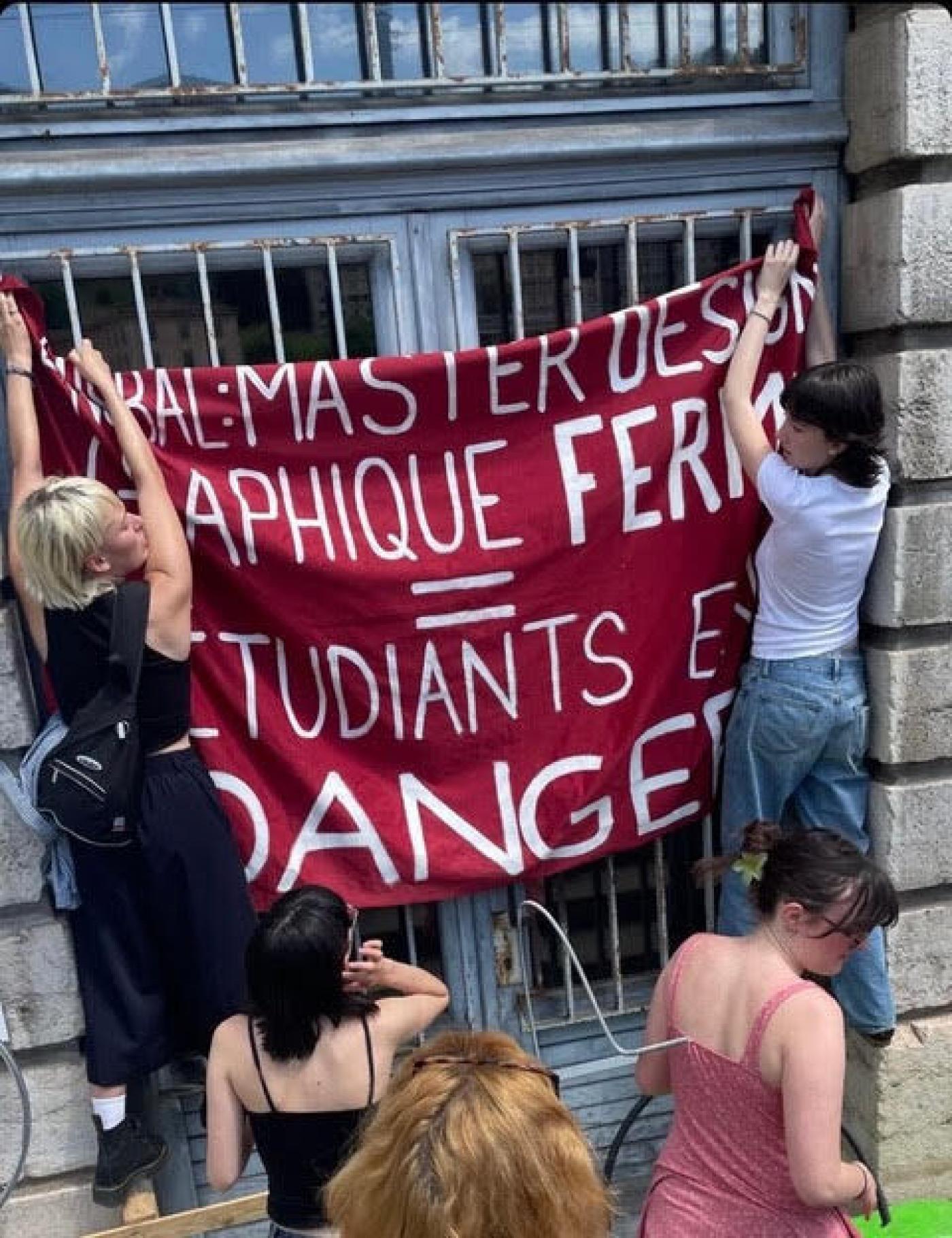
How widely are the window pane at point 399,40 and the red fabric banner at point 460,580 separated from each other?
2.62ft

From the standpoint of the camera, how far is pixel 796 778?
10.4ft

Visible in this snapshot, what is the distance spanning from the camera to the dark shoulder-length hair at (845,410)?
110 inches

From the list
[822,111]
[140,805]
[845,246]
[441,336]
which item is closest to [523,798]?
Answer: [140,805]

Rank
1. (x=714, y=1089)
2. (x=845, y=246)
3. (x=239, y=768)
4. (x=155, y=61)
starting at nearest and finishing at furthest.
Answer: (x=714, y=1089) < (x=155, y=61) < (x=239, y=768) < (x=845, y=246)

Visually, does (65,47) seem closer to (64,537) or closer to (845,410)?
(64,537)

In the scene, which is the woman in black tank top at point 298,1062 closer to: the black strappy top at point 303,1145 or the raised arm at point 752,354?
the black strappy top at point 303,1145

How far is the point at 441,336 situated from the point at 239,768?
1358 millimetres

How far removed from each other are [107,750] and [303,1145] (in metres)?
1.03

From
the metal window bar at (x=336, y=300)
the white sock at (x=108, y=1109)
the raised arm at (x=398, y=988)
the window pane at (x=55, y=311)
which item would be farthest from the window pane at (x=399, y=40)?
the white sock at (x=108, y=1109)

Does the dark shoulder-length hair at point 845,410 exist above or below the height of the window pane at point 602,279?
below

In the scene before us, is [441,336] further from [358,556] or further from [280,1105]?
[280,1105]

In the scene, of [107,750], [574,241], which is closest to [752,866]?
[107,750]

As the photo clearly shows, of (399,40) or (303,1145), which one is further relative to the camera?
(399,40)

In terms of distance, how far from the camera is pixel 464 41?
2.94 meters
